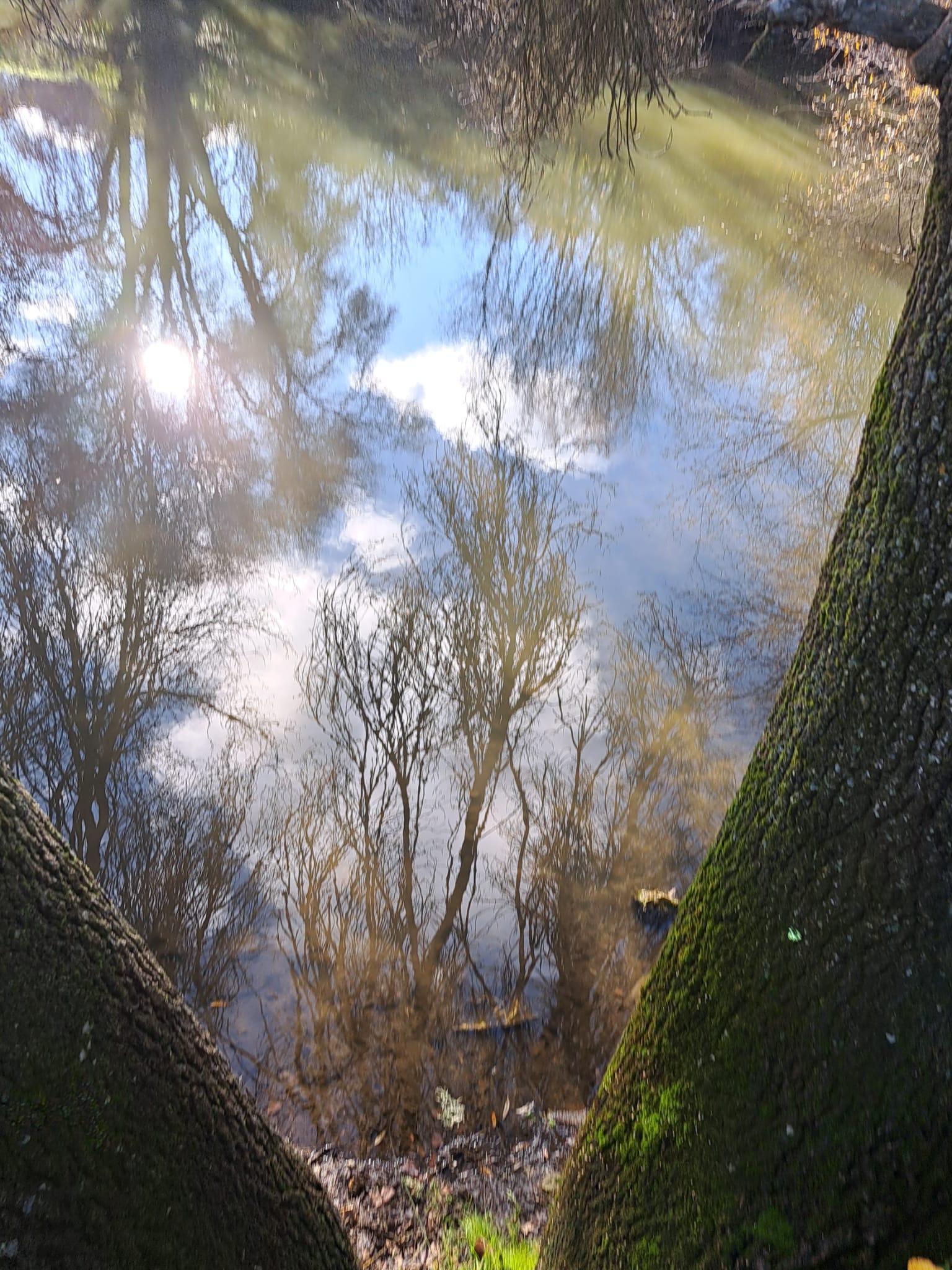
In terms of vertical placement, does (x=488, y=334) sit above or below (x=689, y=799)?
above

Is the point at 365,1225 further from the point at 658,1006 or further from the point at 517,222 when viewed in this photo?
the point at 517,222

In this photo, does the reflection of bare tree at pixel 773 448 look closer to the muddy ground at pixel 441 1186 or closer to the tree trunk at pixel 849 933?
the muddy ground at pixel 441 1186

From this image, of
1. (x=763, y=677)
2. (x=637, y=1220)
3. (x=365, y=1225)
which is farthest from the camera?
(x=763, y=677)

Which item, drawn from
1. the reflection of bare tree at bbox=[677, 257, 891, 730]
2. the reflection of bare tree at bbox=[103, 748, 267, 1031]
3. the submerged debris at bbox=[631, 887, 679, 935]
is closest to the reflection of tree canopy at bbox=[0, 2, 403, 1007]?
the reflection of bare tree at bbox=[103, 748, 267, 1031]

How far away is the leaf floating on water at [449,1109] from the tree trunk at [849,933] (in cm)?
175

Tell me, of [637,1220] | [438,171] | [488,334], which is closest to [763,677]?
[637,1220]

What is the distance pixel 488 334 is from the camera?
8.29 meters

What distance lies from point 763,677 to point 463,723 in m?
1.87

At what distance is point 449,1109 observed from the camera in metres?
3.12

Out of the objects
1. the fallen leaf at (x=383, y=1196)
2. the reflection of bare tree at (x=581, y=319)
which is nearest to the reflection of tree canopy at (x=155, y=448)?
the fallen leaf at (x=383, y=1196)

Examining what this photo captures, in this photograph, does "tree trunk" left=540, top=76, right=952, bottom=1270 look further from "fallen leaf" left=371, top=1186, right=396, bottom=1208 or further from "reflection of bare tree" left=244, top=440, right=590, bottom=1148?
"reflection of bare tree" left=244, top=440, right=590, bottom=1148

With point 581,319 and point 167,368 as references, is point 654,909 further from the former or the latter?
point 581,319

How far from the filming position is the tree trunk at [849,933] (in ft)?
3.72

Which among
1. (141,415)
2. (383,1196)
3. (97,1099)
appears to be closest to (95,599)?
(141,415)
